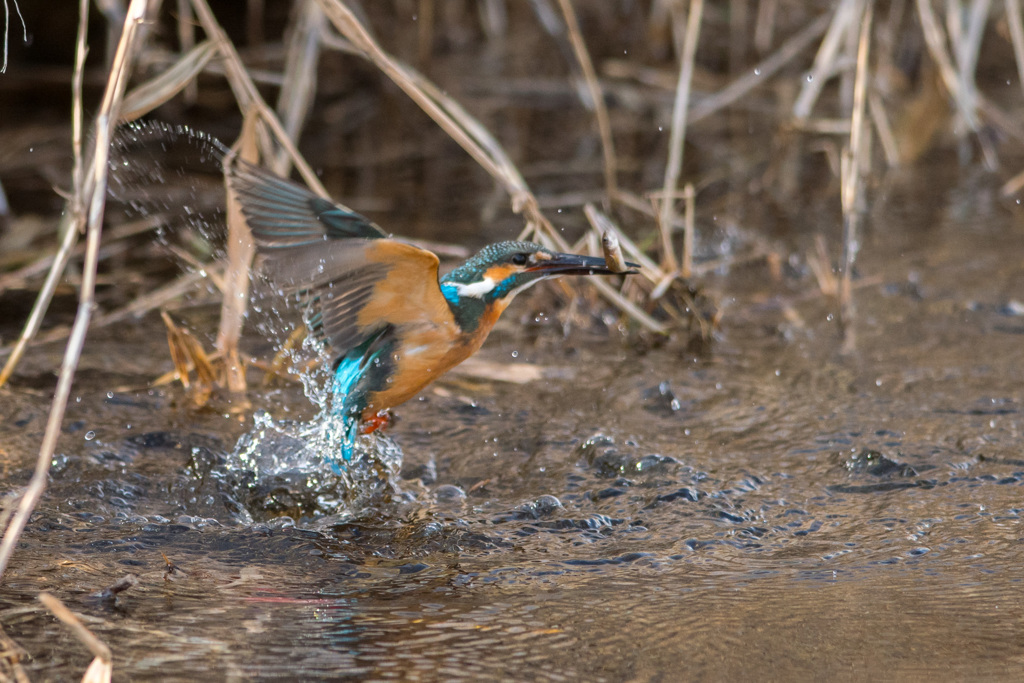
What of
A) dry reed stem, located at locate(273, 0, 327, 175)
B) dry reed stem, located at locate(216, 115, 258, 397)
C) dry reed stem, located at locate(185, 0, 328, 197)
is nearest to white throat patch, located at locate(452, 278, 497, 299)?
dry reed stem, located at locate(185, 0, 328, 197)

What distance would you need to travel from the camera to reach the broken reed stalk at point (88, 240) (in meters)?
1.78

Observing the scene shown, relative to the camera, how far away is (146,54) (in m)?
4.58

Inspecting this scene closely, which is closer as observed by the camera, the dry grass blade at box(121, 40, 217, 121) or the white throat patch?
the white throat patch

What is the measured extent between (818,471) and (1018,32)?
2.40m

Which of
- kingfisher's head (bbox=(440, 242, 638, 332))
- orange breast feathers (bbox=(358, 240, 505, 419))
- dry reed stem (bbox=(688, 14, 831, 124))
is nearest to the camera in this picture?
orange breast feathers (bbox=(358, 240, 505, 419))

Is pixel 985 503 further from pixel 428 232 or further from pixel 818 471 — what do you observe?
pixel 428 232

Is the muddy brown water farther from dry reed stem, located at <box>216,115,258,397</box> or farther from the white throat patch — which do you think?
the white throat patch

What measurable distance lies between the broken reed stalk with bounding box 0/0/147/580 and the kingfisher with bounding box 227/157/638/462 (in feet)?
1.59

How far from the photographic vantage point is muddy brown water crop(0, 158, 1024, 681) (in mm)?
2137

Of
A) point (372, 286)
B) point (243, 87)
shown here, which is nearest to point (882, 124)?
point (243, 87)

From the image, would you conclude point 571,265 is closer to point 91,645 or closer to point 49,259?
point 91,645

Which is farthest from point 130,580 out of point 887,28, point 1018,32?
point 887,28

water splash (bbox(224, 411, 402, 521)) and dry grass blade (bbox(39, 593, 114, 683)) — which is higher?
water splash (bbox(224, 411, 402, 521))

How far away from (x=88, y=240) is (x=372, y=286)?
899 millimetres
